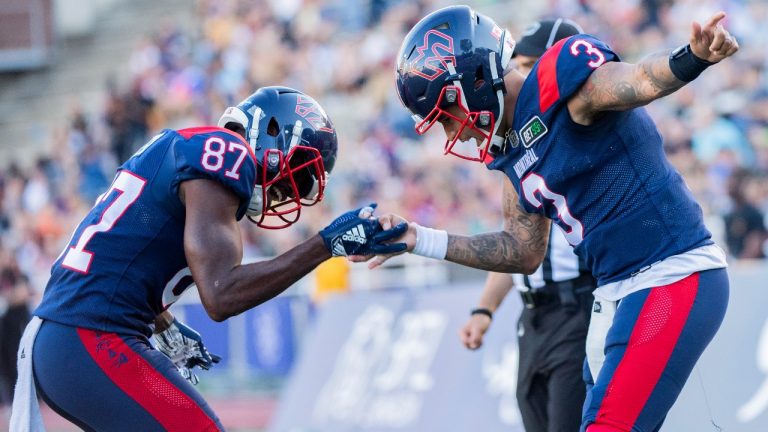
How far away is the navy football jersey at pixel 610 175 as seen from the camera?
3.95 meters

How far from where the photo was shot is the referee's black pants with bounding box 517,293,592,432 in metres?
5.00

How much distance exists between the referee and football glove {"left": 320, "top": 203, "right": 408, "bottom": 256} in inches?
46.5

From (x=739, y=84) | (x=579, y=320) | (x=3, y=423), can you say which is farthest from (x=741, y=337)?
(x=3, y=423)

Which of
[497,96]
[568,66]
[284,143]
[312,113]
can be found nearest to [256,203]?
[284,143]

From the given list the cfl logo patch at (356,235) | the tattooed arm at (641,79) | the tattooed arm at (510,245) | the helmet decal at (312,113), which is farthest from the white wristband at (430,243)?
the tattooed arm at (641,79)

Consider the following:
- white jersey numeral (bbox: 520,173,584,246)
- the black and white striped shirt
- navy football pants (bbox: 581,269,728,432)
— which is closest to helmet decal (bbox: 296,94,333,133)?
white jersey numeral (bbox: 520,173,584,246)

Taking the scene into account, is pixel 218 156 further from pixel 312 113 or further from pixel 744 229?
pixel 744 229

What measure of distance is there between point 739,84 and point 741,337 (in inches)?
195

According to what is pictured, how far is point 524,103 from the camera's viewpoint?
13.5ft

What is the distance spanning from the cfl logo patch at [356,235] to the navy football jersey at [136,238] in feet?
1.21

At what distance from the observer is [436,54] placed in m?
4.27

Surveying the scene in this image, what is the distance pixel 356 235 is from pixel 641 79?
1129 millimetres

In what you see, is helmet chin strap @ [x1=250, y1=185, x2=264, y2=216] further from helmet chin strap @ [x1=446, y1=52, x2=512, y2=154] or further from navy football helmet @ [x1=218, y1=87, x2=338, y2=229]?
helmet chin strap @ [x1=446, y1=52, x2=512, y2=154]

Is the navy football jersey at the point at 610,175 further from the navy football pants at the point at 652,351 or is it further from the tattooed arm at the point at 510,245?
the tattooed arm at the point at 510,245
